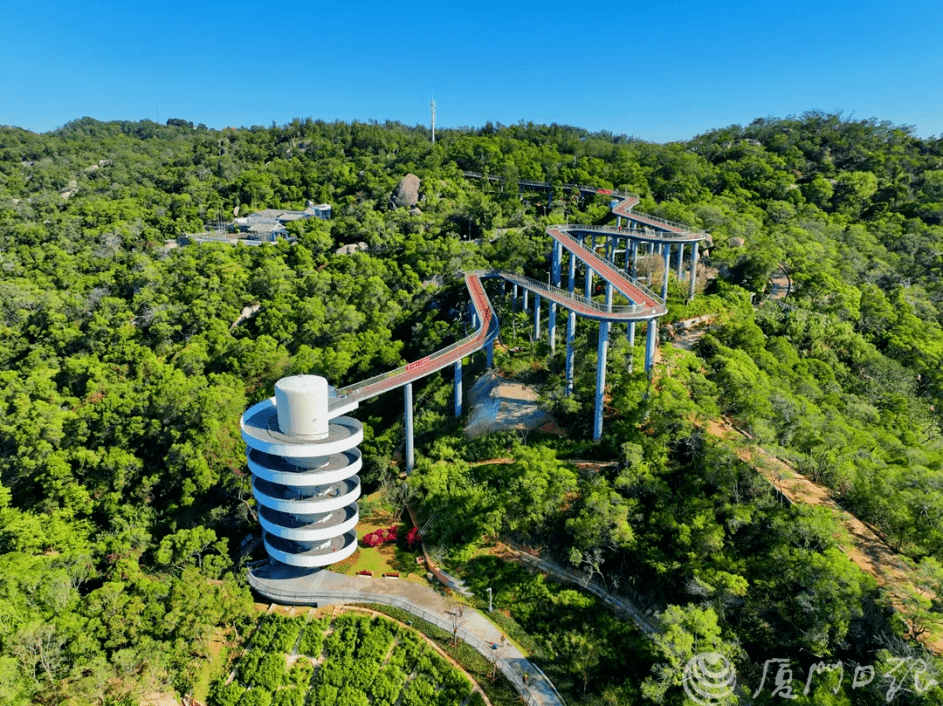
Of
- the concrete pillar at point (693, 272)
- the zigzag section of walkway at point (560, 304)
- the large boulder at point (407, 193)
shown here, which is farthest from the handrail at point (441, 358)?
the large boulder at point (407, 193)

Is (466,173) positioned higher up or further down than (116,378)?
higher up

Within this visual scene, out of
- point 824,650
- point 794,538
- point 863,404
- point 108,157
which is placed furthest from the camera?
point 108,157

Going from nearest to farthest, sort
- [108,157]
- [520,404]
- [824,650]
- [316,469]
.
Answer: [824,650]
[316,469]
[520,404]
[108,157]

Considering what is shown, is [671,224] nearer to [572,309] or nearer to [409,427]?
[572,309]

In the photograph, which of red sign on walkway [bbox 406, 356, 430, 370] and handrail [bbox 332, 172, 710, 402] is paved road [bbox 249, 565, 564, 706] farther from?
red sign on walkway [bbox 406, 356, 430, 370]

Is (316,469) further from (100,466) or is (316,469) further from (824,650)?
(824,650)

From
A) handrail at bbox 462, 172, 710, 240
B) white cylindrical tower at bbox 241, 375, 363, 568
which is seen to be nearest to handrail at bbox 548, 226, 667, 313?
handrail at bbox 462, 172, 710, 240

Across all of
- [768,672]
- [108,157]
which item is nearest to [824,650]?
[768,672]
